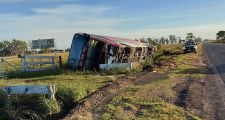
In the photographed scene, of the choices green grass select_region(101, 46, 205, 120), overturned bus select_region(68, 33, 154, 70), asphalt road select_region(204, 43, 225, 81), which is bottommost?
green grass select_region(101, 46, 205, 120)

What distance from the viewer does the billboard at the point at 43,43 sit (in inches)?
1494

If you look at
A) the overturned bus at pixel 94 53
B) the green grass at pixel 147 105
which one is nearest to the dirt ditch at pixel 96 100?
the green grass at pixel 147 105

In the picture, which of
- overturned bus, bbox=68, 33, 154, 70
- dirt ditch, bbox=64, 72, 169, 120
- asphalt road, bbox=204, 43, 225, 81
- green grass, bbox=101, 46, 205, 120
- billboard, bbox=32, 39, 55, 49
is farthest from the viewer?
billboard, bbox=32, 39, 55, 49

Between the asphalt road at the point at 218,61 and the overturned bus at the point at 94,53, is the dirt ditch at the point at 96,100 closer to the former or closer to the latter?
the asphalt road at the point at 218,61

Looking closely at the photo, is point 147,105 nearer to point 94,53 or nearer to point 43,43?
point 94,53

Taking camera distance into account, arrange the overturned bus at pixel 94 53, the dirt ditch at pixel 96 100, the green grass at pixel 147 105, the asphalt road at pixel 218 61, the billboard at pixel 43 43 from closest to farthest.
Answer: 1. the green grass at pixel 147 105
2. the dirt ditch at pixel 96 100
3. the asphalt road at pixel 218 61
4. the overturned bus at pixel 94 53
5. the billboard at pixel 43 43

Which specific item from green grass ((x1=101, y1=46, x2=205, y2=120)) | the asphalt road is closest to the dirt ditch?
green grass ((x1=101, y1=46, x2=205, y2=120))

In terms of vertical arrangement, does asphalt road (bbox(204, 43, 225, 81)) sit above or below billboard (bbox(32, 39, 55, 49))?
below

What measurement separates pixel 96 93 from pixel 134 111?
9.05 ft

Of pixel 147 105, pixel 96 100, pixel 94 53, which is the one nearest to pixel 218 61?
pixel 94 53

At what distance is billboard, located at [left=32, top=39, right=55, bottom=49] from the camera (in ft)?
124

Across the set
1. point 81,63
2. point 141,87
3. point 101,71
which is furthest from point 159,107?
A: point 81,63

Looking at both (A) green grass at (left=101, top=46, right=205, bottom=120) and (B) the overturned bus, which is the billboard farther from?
(A) green grass at (left=101, top=46, right=205, bottom=120)

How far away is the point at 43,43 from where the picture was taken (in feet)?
131
